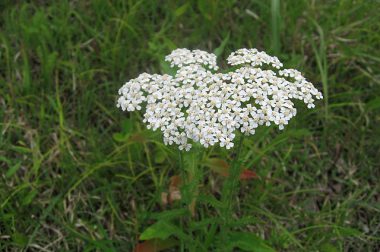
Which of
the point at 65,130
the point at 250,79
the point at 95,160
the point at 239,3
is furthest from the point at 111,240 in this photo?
the point at 239,3

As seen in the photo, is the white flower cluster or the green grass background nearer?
the white flower cluster

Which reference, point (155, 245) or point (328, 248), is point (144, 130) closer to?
point (155, 245)

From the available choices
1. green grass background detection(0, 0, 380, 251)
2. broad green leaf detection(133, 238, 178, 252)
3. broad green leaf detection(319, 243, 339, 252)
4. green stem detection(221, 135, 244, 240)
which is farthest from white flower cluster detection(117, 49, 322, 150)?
broad green leaf detection(319, 243, 339, 252)

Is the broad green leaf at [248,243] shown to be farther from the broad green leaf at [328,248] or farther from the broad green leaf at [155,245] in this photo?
the broad green leaf at [328,248]

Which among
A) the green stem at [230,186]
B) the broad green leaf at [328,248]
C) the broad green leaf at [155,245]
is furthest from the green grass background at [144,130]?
the green stem at [230,186]

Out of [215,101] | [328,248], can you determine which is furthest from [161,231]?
[328,248]

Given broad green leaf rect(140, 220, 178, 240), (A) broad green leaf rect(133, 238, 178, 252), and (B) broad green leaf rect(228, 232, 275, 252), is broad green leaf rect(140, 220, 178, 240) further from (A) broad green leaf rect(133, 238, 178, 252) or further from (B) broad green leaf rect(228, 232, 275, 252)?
(B) broad green leaf rect(228, 232, 275, 252)
